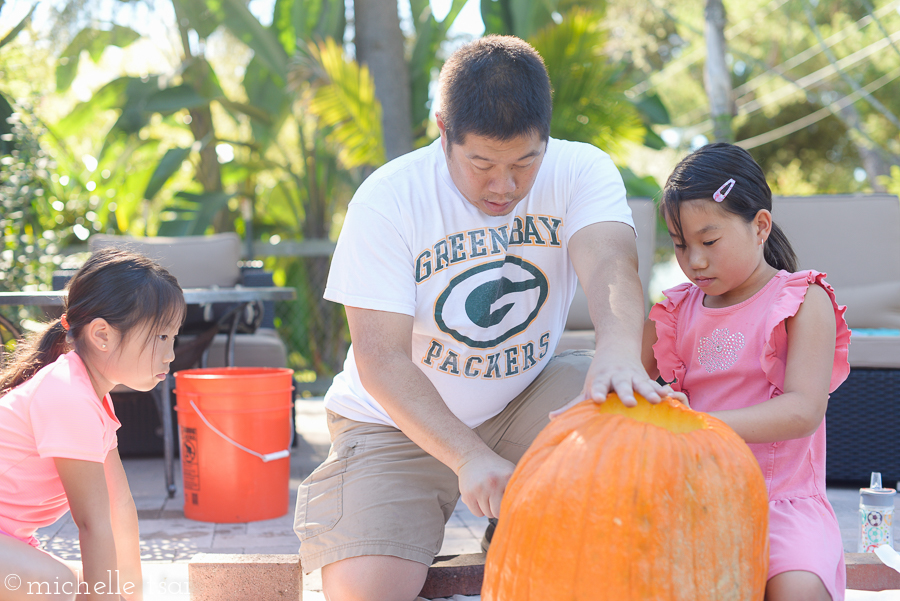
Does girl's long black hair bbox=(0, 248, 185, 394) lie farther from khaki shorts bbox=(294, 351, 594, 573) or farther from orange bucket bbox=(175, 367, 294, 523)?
orange bucket bbox=(175, 367, 294, 523)

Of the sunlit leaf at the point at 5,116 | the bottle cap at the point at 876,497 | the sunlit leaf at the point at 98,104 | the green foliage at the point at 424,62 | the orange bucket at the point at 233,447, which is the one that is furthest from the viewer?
the sunlit leaf at the point at 98,104

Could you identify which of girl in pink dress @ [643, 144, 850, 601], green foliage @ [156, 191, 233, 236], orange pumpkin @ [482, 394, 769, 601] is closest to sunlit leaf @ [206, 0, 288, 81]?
green foliage @ [156, 191, 233, 236]

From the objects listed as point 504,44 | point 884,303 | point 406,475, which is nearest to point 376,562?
point 406,475

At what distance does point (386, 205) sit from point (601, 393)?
0.88 metres

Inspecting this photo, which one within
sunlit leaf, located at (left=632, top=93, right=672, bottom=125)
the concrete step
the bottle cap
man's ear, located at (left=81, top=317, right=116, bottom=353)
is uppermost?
sunlit leaf, located at (left=632, top=93, right=672, bottom=125)

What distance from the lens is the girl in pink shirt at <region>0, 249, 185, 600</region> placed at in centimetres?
165

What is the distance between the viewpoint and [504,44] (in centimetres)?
176

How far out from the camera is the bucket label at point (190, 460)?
3.04 m

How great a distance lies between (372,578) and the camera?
5.77 feet

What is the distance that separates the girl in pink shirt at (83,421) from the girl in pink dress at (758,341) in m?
1.36

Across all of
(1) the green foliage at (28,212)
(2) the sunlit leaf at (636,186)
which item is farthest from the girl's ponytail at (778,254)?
(2) the sunlit leaf at (636,186)

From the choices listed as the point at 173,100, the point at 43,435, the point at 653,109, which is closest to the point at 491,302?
the point at 43,435

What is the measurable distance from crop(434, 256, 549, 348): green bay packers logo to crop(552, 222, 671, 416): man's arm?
15 centimetres

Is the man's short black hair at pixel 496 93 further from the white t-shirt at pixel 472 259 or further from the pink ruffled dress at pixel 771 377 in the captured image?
the pink ruffled dress at pixel 771 377
